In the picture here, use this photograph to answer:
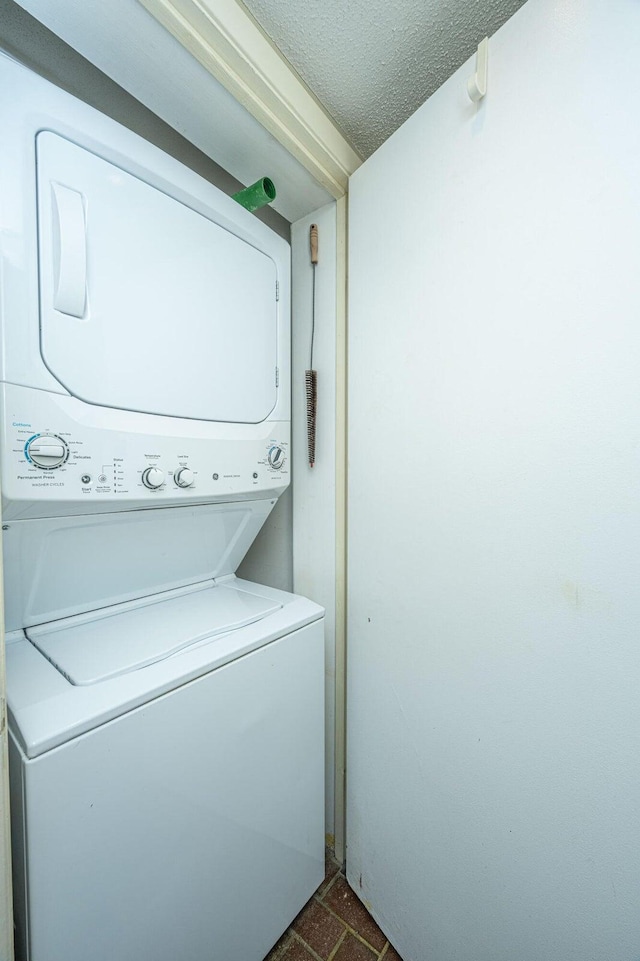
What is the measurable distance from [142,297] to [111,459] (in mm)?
450

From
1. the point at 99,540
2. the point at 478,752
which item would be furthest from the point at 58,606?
the point at 478,752

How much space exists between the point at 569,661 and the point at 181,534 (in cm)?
114

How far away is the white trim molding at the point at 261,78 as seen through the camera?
929 mm

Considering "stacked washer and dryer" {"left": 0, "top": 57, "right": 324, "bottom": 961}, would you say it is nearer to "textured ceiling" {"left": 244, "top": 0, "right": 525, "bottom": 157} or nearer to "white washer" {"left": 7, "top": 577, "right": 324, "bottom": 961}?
"white washer" {"left": 7, "top": 577, "right": 324, "bottom": 961}

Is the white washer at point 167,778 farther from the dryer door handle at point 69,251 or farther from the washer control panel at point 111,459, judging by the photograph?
the dryer door handle at point 69,251

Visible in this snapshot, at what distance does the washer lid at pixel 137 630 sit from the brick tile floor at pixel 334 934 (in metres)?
1.12

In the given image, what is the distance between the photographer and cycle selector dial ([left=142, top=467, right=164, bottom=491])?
3.37 feet

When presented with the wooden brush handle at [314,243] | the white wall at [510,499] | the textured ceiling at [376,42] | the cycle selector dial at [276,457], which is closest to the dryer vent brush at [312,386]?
the wooden brush handle at [314,243]

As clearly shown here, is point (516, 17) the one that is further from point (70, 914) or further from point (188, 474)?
point (70, 914)

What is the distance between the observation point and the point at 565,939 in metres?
0.85

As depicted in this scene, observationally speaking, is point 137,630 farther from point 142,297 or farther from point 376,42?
point 376,42

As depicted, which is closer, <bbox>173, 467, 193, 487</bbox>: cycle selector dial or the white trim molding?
the white trim molding

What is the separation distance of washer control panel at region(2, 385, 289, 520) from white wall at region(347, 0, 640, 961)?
19.2 inches

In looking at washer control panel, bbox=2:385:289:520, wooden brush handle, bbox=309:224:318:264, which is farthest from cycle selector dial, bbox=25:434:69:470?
Answer: wooden brush handle, bbox=309:224:318:264
